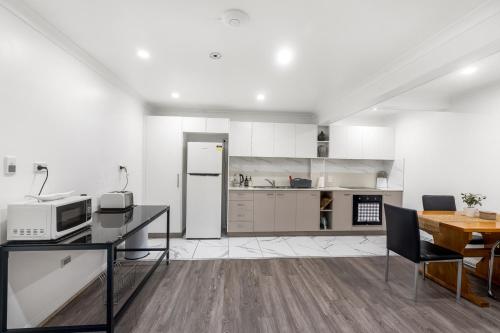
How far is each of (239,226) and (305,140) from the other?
7.10 ft

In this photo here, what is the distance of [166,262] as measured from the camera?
3.17 meters

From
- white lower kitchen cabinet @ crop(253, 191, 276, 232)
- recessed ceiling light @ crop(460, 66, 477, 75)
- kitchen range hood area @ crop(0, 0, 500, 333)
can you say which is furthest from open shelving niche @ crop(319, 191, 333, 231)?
recessed ceiling light @ crop(460, 66, 477, 75)

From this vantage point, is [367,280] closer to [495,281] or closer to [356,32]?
[495,281]

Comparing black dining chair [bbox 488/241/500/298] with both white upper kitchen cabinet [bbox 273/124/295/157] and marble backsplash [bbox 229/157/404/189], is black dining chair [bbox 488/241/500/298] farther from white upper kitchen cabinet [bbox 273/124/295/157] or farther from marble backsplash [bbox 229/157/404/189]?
white upper kitchen cabinet [bbox 273/124/295/157]

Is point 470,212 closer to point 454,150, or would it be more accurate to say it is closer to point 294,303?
point 454,150

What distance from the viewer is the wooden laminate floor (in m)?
2.01

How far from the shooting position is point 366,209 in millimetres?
4613

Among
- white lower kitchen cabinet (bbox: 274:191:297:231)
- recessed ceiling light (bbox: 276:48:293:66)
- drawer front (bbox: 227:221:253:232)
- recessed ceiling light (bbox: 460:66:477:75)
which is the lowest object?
drawer front (bbox: 227:221:253:232)

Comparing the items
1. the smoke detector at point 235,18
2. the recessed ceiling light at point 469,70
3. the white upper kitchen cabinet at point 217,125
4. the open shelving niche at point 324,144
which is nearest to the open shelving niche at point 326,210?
the open shelving niche at point 324,144

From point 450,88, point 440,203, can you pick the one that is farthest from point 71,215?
point 450,88

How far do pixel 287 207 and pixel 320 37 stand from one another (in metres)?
3.07

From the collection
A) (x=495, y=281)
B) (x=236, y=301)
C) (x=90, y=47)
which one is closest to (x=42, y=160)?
(x=90, y=47)

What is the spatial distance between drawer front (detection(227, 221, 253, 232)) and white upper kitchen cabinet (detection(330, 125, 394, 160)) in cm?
220

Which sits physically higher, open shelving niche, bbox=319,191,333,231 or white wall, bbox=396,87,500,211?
white wall, bbox=396,87,500,211
